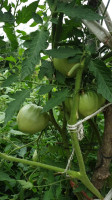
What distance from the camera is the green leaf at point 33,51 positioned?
0.51 m

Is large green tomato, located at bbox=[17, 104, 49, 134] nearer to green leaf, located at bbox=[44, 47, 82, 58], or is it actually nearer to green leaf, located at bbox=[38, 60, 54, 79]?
green leaf, located at bbox=[38, 60, 54, 79]

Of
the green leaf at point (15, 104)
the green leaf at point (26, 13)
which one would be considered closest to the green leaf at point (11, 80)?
the green leaf at point (15, 104)

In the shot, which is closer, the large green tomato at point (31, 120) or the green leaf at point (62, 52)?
the green leaf at point (62, 52)

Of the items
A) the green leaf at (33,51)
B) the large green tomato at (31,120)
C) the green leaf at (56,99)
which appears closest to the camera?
the green leaf at (33,51)

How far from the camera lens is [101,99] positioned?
73 cm

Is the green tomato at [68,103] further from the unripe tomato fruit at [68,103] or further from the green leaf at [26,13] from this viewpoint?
the green leaf at [26,13]

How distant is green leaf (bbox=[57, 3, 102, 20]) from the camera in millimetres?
534

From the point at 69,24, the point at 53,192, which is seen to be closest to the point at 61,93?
the point at 69,24

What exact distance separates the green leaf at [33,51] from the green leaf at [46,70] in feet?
0.54

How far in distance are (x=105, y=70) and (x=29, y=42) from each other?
189 millimetres

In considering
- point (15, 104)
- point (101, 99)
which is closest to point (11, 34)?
point (15, 104)

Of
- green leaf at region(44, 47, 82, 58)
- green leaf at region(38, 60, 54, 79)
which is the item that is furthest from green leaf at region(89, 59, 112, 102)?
green leaf at region(38, 60, 54, 79)

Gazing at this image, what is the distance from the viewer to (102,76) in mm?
592

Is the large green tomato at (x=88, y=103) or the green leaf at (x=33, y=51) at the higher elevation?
the green leaf at (x=33, y=51)
